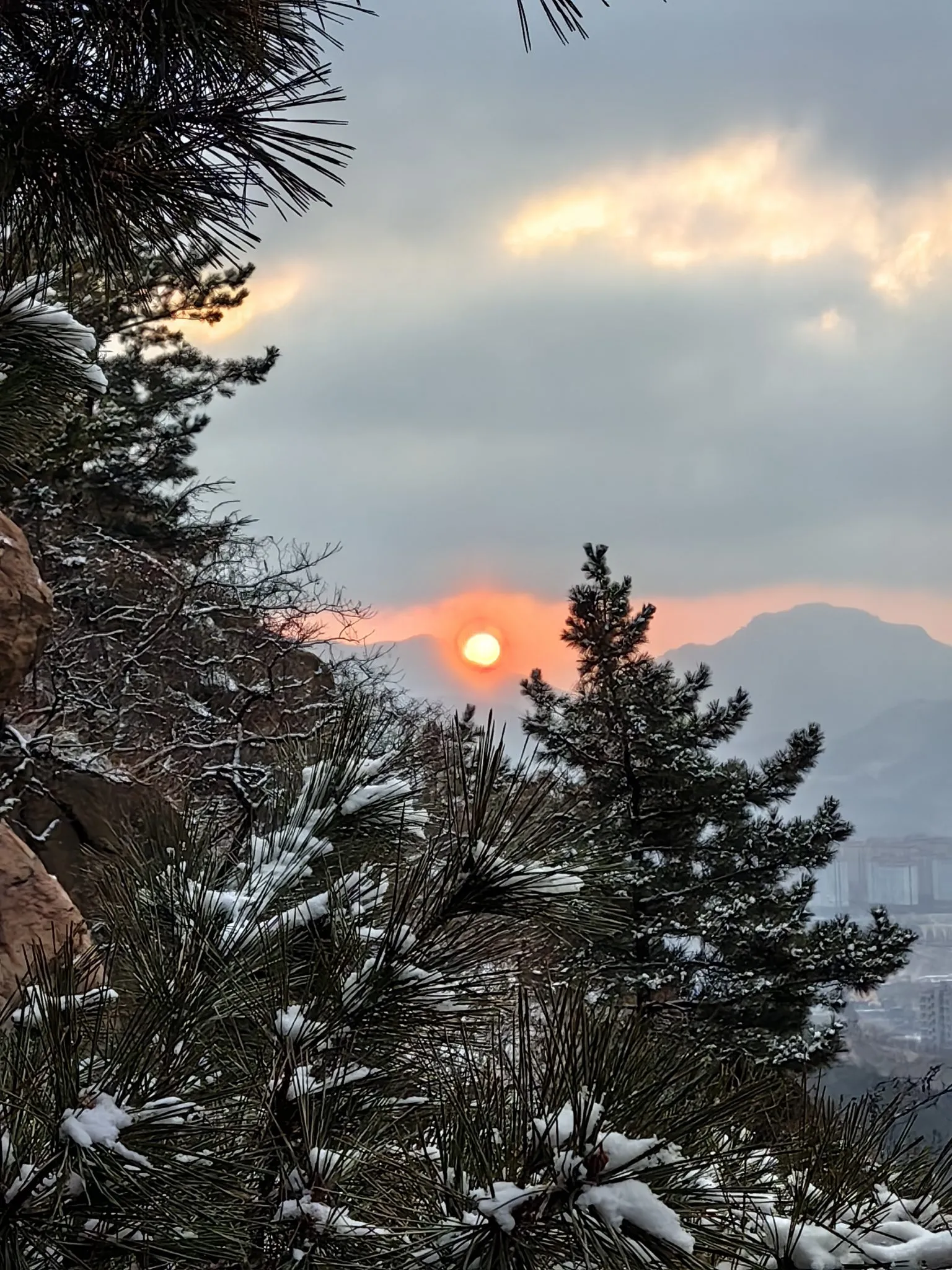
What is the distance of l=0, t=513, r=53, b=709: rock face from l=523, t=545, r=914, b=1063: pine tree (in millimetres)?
5434

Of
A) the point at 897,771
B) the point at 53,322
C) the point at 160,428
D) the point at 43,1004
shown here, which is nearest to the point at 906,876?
the point at 160,428

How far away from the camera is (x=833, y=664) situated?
311 ft

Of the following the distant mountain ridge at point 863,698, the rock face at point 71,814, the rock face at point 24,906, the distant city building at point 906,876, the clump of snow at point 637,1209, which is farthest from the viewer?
the distant mountain ridge at point 863,698

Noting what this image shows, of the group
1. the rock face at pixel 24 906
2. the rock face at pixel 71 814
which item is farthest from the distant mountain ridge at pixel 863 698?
the rock face at pixel 24 906

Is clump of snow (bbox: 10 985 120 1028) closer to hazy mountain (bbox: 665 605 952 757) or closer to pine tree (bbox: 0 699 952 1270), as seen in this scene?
pine tree (bbox: 0 699 952 1270)

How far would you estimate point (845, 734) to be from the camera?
264 feet

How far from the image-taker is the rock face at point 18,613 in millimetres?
4309

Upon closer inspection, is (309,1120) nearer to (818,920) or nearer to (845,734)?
(818,920)

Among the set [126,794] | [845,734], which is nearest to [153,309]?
[126,794]

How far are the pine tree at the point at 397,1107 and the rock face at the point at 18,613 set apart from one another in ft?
9.43

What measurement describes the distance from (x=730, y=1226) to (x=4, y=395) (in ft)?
6.65

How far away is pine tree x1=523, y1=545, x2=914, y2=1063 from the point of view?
955 centimetres

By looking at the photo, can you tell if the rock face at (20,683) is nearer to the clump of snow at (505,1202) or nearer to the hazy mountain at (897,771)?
the clump of snow at (505,1202)

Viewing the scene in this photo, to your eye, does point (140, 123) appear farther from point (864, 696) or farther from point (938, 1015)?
point (864, 696)
